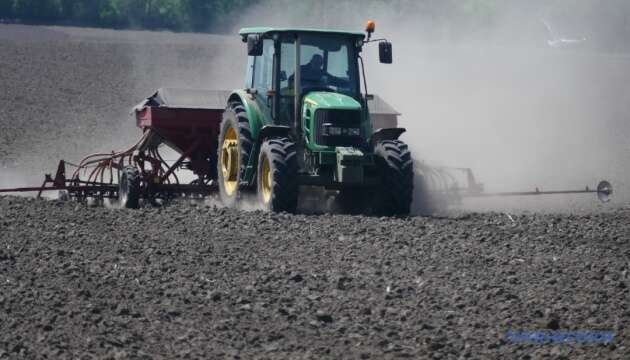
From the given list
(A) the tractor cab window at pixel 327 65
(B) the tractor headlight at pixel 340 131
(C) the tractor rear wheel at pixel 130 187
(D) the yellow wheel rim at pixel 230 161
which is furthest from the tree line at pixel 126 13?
(B) the tractor headlight at pixel 340 131

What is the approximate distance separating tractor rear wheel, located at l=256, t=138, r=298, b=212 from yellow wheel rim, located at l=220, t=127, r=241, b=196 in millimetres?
1348

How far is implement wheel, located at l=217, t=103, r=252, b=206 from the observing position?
47.4 ft

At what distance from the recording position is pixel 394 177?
13.6 meters

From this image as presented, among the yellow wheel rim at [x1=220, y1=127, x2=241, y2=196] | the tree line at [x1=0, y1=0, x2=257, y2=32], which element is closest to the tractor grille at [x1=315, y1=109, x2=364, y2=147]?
the yellow wheel rim at [x1=220, y1=127, x2=241, y2=196]

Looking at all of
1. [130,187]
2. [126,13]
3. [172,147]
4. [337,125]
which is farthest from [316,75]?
[126,13]

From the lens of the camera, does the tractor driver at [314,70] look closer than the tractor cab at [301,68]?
No

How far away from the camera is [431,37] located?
89.6 feet

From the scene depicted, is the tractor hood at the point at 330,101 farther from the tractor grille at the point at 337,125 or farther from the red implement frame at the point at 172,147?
the red implement frame at the point at 172,147

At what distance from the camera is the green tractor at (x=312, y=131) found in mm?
13578

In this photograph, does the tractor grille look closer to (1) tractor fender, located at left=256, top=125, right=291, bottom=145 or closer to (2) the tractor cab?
(2) the tractor cab

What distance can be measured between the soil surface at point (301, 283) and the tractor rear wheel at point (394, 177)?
0.42m

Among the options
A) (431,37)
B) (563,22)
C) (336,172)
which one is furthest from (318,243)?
(563,22)

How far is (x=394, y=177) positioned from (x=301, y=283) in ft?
14.0

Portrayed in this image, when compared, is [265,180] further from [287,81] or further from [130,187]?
[130,187]
